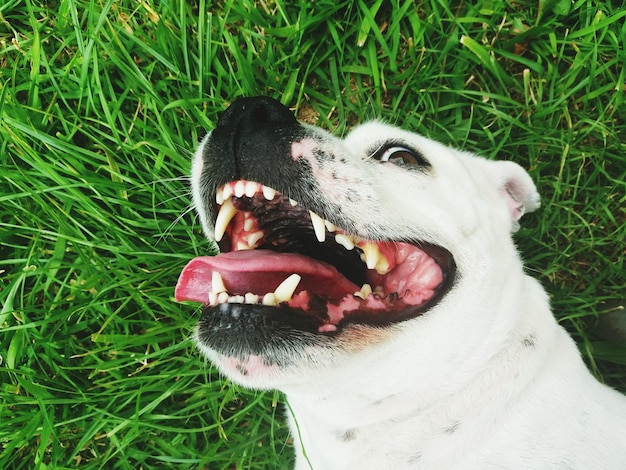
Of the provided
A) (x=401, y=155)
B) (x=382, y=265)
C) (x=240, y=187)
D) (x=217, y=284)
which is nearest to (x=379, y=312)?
(x=382, y=265)

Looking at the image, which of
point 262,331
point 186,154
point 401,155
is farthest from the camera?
point 186,154

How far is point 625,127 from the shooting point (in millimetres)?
3824

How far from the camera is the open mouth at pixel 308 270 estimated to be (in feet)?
7.47

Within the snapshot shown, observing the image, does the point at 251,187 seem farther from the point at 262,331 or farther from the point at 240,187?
the point at 262,331

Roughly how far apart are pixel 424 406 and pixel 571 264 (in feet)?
6.48

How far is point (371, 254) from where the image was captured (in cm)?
244

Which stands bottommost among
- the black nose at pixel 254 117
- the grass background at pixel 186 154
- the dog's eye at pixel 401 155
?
the grass background at pixel 186 154

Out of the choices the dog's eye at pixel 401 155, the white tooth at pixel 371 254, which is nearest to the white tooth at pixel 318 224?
the white tooth at pixel 371 254

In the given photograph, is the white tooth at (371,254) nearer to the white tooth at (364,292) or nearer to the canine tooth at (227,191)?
the white tooth at (364,292)

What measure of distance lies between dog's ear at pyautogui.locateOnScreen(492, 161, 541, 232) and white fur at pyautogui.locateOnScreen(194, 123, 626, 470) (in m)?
0.51

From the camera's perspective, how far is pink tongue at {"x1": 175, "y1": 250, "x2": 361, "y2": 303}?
2.40 metres

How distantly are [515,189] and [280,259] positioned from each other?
162cm

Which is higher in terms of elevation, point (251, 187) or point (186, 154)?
point (251, 187)

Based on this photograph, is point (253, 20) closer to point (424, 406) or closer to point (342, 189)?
point (342, 189)
